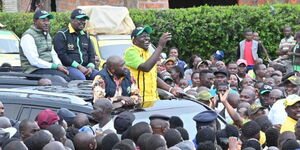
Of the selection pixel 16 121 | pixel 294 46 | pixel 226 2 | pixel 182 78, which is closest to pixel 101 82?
pixel 16 121

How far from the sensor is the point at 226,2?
23453 mm

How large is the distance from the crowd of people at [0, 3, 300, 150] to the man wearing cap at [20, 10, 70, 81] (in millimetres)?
12

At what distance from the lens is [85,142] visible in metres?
7.11

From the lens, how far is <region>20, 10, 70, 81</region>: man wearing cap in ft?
37.2

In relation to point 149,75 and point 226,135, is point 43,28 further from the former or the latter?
point 226,135

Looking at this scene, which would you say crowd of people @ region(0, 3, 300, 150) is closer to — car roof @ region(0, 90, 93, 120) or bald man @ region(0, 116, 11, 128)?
bald man @ region(0, 116, 11, 128)

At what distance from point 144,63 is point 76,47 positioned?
1.78 metres

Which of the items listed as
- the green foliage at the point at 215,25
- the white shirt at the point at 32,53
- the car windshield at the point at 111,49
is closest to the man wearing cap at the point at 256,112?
the white shirt at the point at 32,53

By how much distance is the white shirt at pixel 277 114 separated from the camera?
1024 cm

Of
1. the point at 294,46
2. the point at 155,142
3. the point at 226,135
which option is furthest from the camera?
the point at 294,46

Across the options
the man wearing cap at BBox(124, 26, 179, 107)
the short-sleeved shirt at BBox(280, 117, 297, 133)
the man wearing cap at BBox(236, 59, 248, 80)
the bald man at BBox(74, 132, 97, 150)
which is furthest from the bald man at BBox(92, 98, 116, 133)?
the man wearing cap at BBox(236, 59, 248, 80)

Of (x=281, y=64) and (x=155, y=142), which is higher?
(x=155, y=142)

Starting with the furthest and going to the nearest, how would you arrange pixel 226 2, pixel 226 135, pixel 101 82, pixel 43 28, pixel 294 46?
pixel 226 2, pixel 294 46, pixel 43 28, pixel 101 82, pixel 226 135

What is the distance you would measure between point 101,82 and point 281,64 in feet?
26.4
